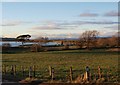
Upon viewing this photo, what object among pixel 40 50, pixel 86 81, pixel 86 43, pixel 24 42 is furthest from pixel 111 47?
pixel 86 81

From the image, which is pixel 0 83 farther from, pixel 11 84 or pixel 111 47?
pixel 111 47

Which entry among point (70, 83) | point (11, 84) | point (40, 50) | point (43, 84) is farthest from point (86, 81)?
point (40, 50)

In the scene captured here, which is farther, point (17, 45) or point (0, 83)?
point (17, 45)

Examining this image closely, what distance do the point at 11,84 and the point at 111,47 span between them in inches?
2006

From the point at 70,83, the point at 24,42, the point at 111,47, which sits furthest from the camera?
the point at 24,42

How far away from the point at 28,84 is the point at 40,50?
49116 mm

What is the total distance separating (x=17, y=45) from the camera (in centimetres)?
7356

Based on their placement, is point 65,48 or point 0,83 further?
point 65,48

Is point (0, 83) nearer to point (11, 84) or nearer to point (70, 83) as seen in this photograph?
point (11, 84)

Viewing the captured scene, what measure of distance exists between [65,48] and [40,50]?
5.56 metres

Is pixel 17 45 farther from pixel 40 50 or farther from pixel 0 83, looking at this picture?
pixel 0 83

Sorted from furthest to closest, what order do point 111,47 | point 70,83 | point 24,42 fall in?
point 24,42 < point 111,47 < point 70,83

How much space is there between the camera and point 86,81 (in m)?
15.7

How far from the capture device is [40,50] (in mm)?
65188
